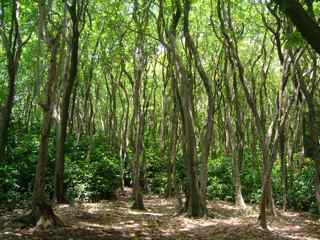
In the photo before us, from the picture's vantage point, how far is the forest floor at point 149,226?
377 inches

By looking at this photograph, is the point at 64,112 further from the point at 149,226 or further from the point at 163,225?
the point at 163,225

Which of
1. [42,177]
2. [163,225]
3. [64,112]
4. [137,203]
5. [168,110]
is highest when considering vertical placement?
[168,110]

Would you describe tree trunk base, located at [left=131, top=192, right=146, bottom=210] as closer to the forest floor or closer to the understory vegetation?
the understory vegetation

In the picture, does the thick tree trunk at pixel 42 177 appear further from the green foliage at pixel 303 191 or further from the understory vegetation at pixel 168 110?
the green foliage at pixel 303 191

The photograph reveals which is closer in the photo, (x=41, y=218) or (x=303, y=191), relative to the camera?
(x=41, y=218)

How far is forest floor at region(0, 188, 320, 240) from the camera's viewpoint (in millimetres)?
9586

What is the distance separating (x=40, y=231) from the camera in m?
9.34

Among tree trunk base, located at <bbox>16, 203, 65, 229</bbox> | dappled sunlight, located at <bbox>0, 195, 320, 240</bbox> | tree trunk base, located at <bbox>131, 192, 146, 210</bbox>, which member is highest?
tree trunk base, located at <bbox>131, 192, 146, 210</bbox>

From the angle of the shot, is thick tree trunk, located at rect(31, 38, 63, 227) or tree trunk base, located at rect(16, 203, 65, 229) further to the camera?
thick tree trunk, located at rect(31, 38, 63, 227)

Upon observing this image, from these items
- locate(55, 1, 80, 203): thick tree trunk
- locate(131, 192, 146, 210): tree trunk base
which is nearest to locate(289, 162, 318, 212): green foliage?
locate(131, 192, 146, 210): tree trunk base

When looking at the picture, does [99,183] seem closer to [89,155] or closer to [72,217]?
[89,155]

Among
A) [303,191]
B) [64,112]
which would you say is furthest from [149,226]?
[303,191]

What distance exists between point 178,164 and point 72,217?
11808mm

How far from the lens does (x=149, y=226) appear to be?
1163 cm
